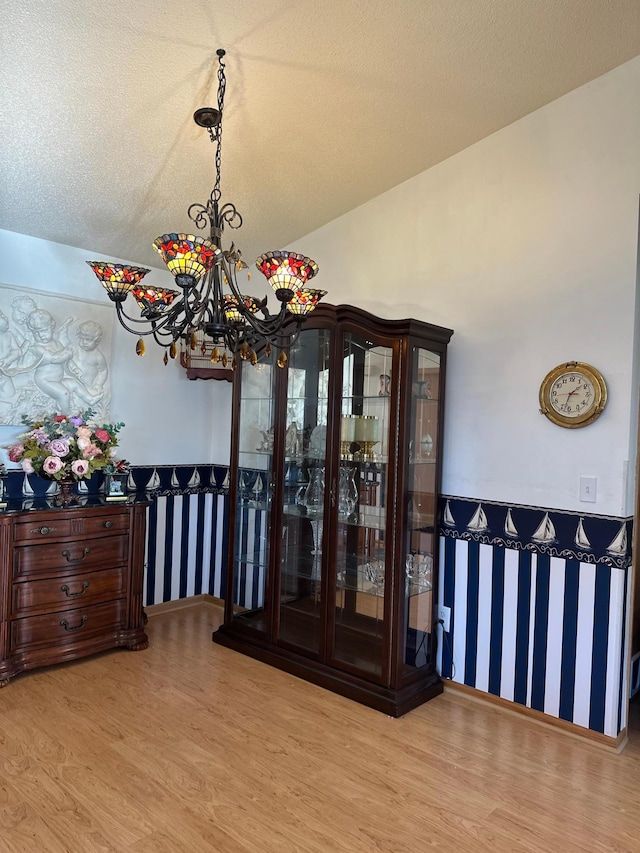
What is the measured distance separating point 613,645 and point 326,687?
4.84 ft

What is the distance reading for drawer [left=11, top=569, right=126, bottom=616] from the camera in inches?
126

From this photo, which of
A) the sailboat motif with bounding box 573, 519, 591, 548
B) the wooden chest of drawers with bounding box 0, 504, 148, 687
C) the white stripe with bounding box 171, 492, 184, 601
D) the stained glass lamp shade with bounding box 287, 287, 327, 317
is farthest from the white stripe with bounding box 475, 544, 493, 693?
the white stripe with bounding box 171, 492, 184, 601

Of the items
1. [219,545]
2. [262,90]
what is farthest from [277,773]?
[262,90]

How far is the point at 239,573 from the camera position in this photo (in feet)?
12.5

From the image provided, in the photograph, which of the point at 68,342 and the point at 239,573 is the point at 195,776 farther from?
the point at 68,342

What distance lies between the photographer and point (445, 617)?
11.0ft

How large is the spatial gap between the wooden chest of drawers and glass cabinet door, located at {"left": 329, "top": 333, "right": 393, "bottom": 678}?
130cm

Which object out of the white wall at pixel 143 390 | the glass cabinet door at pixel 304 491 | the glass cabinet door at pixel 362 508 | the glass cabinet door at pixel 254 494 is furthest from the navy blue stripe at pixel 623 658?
the white wall at pixel 143 390

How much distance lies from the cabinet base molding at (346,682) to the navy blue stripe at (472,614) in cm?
18

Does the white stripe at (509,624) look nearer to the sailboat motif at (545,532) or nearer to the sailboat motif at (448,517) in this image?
the sailboat motif at (545,532)

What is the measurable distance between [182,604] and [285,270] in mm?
3322

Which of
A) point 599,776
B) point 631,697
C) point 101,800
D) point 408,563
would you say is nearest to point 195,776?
point 101,800

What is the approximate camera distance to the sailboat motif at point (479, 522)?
321 cm

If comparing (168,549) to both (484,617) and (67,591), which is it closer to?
(67,591)
